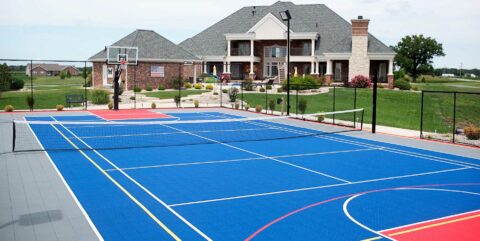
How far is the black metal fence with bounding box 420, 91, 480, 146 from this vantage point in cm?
2288

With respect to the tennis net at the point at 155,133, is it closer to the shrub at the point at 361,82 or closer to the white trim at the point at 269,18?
the shrub at the point at 361,82

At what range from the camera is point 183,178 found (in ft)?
45.6

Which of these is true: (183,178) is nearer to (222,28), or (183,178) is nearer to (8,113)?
(8,113)

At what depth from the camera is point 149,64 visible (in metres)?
52.7

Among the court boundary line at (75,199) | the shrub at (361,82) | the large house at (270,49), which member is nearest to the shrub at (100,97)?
the large house at (270,49)

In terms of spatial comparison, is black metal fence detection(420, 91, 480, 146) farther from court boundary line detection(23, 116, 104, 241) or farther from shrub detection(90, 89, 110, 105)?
shrub detection(90, 89, 110, 105)

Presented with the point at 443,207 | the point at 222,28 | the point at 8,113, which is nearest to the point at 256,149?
the point at 443,207

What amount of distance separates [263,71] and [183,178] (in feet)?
168

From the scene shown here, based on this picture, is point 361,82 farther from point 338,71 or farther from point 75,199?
point 75,199

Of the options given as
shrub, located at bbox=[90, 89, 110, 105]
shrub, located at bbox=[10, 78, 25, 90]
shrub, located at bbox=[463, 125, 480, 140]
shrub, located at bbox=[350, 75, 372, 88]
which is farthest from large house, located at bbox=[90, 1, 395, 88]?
shrub, located at bbox=[463, 125, 480, 140]

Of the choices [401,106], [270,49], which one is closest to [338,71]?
[270,49]

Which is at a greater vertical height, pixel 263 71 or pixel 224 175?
pixel 263 71

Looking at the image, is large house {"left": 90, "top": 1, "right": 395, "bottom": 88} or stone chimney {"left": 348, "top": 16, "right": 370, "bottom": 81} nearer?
large house {"left": 90, "top": 1, "right": 395, "bottom": 88}

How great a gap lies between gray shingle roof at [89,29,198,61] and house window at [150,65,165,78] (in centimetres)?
97
